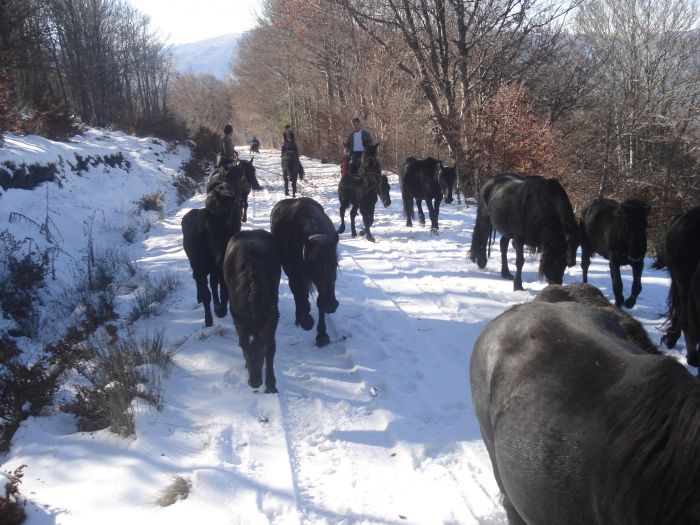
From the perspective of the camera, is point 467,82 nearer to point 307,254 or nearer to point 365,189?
point 365,189

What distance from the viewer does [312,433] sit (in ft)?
13.0

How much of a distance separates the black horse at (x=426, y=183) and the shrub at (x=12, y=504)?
920cm

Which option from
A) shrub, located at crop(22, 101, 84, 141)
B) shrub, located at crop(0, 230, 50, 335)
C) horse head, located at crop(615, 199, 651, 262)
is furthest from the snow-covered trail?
shrub, located at crop(22, 101, 84, 141)

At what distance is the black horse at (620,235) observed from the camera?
6.00 metres

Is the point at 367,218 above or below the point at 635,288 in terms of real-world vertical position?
above

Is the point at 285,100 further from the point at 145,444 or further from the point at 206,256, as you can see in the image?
the point at 145,444

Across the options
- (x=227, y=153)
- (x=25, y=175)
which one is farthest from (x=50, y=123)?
(x=227, y=153)

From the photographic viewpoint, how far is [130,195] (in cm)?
1523

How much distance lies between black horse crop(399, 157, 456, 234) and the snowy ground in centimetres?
426

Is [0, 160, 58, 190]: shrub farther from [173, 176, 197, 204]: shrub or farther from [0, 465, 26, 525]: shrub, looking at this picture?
[0, 465, 26, 525]: shrub

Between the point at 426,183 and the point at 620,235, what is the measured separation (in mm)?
5765

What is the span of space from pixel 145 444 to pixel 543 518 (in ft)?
10.0

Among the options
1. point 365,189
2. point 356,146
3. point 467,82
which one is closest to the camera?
point 365,189

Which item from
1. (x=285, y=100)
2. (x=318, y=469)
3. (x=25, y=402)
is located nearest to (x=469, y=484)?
(x=318, y=469)
